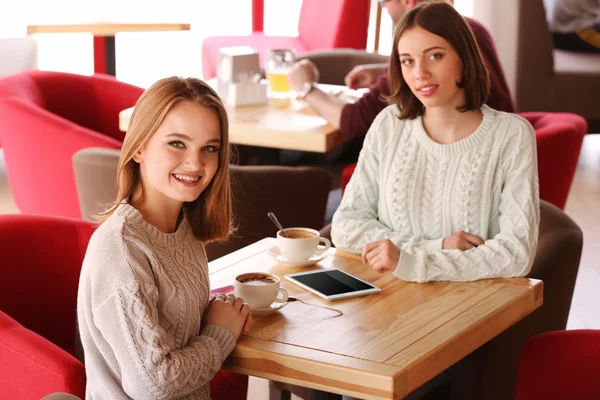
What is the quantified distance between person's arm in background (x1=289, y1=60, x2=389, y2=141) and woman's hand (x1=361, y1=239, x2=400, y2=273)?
1.16 metres

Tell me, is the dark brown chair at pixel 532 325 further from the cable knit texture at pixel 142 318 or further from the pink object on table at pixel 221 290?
the cable knit texture at pixel 142 318

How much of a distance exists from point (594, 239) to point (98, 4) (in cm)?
401

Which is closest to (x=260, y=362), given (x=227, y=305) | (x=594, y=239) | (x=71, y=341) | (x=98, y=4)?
(x=227, y=305)

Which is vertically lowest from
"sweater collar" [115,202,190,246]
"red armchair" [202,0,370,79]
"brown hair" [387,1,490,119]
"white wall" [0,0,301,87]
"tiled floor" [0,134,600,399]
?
"tiled floor" [0,134,600,399]

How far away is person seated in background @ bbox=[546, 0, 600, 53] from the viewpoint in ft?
20.3

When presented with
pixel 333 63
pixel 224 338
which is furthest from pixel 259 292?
pixel 333 63

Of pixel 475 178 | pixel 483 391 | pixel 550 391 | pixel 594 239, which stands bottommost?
pixel 594 239

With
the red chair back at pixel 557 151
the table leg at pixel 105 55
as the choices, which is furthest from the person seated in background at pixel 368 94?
the table leg at pixel 105 55

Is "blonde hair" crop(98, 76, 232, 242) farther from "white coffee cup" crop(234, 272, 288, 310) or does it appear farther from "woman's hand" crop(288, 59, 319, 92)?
"woman's hand" crop(288, 59, 319, 92)

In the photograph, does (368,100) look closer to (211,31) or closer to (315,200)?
(315,200)

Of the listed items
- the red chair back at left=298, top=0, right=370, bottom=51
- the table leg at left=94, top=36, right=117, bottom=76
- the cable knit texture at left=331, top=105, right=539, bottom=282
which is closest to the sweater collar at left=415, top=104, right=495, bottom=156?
the cable knit texture at left=331, top=105, right=539, bottom=282

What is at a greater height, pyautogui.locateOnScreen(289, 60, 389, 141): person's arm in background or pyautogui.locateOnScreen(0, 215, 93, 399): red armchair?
pyautogui.locateOnScreen(289, 60, 389, 141): person's arm in background

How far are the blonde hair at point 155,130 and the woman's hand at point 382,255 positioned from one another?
15.8 inches

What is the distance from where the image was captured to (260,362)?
1771 mm
